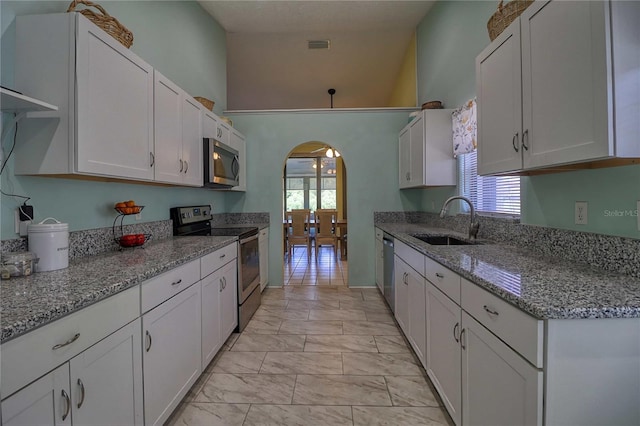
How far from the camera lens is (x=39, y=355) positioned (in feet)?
2.74

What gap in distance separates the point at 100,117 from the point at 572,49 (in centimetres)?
207

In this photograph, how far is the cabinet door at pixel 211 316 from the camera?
1.96 m

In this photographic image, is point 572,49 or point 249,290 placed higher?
point 572,49

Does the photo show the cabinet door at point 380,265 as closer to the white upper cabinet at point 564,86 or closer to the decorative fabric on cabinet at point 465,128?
the decorative fabric on cabinet at point 465,128

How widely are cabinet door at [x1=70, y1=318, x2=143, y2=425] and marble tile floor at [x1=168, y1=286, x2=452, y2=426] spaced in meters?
0.52

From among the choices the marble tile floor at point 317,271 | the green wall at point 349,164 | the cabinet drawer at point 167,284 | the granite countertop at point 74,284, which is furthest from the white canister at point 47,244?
the marble tile floor at point 317,271

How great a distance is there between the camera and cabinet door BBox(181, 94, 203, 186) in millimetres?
2342

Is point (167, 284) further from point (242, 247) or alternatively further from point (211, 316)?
point (242, 247)

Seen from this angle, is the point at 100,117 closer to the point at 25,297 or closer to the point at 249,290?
the point at 25,297

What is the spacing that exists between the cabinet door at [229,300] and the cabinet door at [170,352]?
420mm

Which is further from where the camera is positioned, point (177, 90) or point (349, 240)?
point (349, 240)

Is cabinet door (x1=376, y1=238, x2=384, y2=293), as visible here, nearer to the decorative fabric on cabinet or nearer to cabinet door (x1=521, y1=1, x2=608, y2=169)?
the decorative fabric on cabinet

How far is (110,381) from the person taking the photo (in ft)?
3.64

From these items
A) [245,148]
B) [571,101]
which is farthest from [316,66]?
[571,101]
